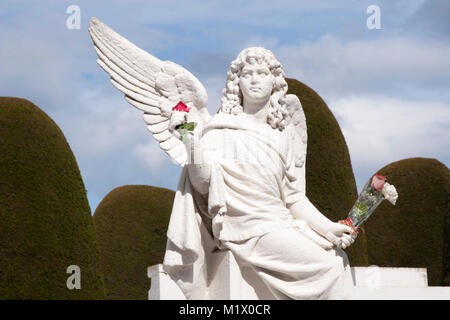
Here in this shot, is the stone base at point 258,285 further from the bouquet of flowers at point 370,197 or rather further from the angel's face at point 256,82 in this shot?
the angel's face at point 256,82

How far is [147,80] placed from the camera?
664cm

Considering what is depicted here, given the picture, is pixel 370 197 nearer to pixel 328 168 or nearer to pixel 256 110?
pixel 256 110

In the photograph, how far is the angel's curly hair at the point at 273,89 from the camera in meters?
6.13

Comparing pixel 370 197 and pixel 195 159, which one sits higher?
pixel 195 159

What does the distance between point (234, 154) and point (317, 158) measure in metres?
5.47

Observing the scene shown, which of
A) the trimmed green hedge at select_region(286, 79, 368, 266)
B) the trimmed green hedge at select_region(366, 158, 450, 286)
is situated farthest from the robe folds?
the trimmed green hedge at select_region(366, 158, 450, 286)

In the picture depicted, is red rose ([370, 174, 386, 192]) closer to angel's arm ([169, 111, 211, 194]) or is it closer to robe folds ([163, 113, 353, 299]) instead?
robe folds ([163, 113, 353, 299])

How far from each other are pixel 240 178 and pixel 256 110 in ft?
2.22

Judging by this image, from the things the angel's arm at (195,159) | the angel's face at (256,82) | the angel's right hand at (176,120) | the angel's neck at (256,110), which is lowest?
the angel's arm at (195,159)

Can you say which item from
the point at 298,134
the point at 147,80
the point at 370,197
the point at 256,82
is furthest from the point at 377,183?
the point at 147,80

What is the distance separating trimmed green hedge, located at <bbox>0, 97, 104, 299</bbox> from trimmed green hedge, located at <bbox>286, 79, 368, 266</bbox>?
3.23m

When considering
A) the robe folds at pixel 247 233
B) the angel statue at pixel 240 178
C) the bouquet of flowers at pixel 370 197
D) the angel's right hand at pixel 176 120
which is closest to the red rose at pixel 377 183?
the bouquet of flowers at pixel 370 197
